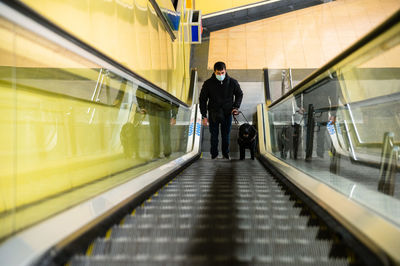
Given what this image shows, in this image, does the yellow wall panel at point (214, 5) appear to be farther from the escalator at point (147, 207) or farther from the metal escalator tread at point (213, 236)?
the metal escalator tread at point (213, 236)

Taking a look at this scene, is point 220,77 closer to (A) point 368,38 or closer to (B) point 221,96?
(B) point 221,96

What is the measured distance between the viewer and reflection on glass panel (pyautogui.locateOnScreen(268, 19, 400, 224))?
Answer: 9.20ft

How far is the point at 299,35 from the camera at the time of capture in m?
13.7

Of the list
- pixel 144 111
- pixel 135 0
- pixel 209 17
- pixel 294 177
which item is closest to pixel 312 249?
pixel 294 177

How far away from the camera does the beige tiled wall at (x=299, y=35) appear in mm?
13148

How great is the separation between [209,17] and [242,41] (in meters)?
2.00

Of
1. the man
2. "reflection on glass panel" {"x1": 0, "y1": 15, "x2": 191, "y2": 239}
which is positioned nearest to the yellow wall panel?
the man

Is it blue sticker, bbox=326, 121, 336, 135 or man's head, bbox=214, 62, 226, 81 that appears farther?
man's head, bbox=214, 62, 226, 81

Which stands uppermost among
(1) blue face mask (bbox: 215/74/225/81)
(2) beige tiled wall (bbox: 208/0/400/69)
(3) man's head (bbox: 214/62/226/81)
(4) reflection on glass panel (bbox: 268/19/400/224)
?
(2) beige tiled wall (bbox: 208/0/400/69)

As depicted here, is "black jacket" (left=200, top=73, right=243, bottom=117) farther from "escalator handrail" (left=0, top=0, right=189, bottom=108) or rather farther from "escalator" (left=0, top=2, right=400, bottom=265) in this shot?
"escalator handrail" (left=0, top=0, right=189, bottom=108)

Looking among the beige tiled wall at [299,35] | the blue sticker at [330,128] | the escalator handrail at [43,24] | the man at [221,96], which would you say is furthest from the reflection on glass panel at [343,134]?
the beige tiled wall at [299,35]

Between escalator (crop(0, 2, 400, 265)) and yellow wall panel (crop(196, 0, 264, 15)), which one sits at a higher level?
yellow wall panel (crop(196, 0, 264, 15))

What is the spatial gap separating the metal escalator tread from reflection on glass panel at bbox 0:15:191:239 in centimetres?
41

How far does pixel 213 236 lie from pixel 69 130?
2200 millimetres
